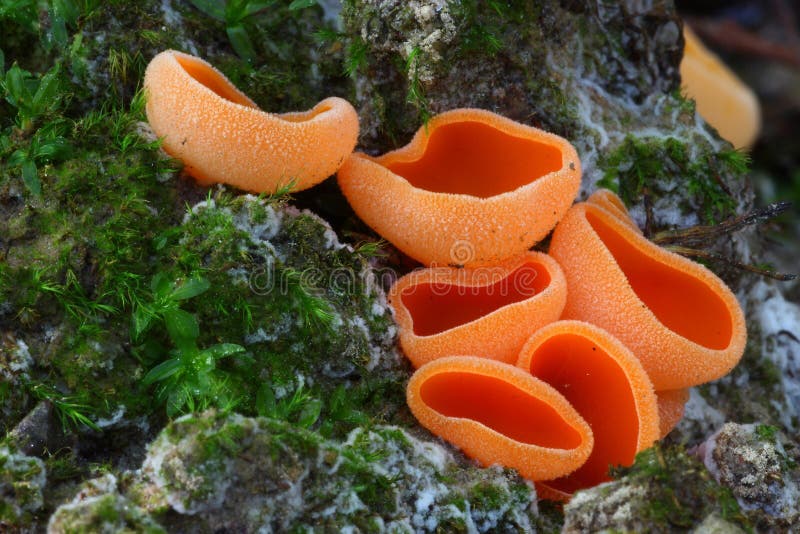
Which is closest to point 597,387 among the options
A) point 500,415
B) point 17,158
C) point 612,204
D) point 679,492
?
point 500,415

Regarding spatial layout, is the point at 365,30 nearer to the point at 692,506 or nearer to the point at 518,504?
the point at 518,504

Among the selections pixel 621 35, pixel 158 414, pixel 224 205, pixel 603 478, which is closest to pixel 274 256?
pixel 224 205

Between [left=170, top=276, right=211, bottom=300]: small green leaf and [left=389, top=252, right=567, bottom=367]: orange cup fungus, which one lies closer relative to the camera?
[left=170, top=276, right=211, bottom=300]: small green leaf

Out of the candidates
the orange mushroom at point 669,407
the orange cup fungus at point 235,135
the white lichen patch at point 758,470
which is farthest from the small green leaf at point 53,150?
the white lichen patch at point 758,470

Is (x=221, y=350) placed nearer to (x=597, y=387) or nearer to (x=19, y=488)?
(x=19, y=488)

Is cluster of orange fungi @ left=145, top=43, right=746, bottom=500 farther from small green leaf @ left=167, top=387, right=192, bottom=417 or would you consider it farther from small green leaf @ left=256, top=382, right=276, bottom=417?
small green leaf @ left=167, top=387, right=192, bottom=417

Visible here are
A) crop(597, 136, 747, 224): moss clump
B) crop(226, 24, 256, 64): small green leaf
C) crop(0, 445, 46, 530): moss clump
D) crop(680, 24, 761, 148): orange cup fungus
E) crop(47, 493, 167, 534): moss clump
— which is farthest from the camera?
crop(680, 24, 761, 148): orange cup fungus

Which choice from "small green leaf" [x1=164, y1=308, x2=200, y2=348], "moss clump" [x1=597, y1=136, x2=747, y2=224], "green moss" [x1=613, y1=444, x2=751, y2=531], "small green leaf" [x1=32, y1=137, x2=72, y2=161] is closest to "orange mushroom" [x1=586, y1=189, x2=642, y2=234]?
"moss clump" [x1=597, y1=136, x2=747, y2=224]

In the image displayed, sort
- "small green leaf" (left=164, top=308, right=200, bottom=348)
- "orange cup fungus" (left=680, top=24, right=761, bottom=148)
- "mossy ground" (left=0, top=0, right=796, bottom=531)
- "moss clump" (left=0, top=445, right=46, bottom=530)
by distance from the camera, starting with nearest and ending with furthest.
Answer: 1. "moss clump" (left=0, top=445, right=46, bottom=530)
2. "mossy ground" (left=0, top=0, right=796, bottom=531)
3. "small green leaf" (left=164, top=308, right=200, bottom=348)
4. "orange cup fungus" (left=680, top=24, right=761, bottom=148)
